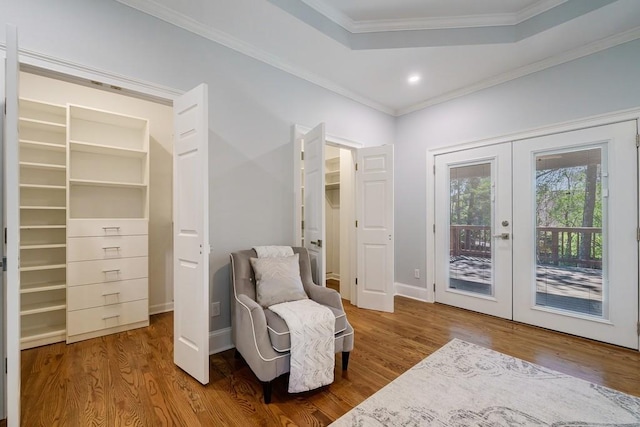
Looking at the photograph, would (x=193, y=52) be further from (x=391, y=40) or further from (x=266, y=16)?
(x=391, y=40)

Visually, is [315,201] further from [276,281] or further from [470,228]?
[470,228]

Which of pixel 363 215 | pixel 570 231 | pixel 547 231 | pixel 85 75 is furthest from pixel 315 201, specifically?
pixel 570 231

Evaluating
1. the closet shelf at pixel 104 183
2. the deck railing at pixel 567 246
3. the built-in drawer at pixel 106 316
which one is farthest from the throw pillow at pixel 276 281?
the deck railing at pixel 567 246

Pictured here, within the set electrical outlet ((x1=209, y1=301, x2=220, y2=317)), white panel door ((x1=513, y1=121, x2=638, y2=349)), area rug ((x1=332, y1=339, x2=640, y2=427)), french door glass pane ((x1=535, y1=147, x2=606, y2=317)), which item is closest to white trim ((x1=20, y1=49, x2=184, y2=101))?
electrical outlet ((x1=209, y1=301, x2=220, y2=317))

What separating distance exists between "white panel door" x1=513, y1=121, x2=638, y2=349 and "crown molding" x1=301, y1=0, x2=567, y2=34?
1.24m

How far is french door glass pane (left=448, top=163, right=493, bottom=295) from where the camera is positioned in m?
3.45

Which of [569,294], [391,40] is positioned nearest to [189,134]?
[391,40]

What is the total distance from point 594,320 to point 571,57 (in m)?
2.59

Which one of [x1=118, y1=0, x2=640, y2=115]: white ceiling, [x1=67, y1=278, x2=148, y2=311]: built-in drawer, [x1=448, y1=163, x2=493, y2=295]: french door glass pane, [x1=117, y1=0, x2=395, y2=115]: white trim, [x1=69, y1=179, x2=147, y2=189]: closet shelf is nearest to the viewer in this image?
[x1=117, y1=0, x2=395, y2=115]: white trim

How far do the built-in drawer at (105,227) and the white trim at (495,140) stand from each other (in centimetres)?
357

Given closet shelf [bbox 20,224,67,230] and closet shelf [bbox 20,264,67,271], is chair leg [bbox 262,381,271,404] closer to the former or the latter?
closet shelf [bbox 20,264,67,271]

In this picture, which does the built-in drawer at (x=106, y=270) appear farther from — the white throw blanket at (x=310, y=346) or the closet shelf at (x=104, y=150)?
the white throw blanket at (x=310, y=346)

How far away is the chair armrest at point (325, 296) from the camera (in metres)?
2.26

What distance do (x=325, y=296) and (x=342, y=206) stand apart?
6.26 ft
